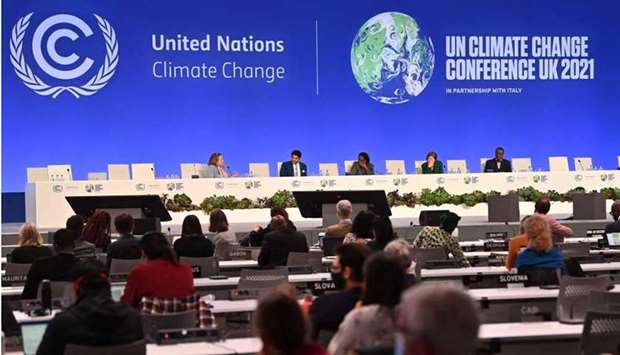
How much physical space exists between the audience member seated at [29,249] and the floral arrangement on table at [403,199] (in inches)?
246

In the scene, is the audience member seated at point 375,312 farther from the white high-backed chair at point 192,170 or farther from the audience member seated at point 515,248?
the white high-backed chair at point 192,170

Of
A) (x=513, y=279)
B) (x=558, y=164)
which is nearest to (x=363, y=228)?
(x=513, y=279)

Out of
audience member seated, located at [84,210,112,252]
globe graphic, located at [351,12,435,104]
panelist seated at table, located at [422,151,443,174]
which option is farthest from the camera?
globe graphic, located at [351,12,435,104]

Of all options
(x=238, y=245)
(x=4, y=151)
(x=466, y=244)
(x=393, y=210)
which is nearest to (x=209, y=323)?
(x=238, y=245)

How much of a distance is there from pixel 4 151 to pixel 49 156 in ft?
2.73

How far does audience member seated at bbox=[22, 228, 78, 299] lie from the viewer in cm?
843

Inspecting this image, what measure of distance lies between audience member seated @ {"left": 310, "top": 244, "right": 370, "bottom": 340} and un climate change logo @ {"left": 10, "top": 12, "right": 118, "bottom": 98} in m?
15.2

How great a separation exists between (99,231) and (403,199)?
6706mm

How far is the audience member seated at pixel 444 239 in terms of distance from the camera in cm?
1038

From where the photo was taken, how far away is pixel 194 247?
10727mm

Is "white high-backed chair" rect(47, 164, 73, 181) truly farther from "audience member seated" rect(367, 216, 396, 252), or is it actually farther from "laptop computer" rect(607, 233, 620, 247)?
"audience member seated" rect(367, 216, 396, 252)

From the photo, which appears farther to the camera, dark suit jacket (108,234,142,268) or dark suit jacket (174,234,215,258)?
dark suit jacket (174,234,215,258)

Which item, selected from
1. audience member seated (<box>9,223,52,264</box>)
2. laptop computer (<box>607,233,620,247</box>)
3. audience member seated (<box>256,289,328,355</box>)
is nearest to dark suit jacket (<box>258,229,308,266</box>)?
audience member seated (<box>9,223,52,264</box>)

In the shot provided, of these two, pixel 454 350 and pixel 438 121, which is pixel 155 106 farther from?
pixel 454 350
